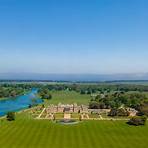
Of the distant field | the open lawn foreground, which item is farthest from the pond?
the open lawn foreground

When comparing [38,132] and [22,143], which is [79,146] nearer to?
[22,143]

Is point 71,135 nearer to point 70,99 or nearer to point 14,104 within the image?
point 14,104

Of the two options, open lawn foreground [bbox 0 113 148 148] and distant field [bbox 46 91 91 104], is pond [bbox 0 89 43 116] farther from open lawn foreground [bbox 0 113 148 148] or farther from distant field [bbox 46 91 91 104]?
open lawn foreground [bbox 0 113 148 148]

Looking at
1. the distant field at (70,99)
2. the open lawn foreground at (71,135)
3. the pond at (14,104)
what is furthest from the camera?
the distant field at (70,99)

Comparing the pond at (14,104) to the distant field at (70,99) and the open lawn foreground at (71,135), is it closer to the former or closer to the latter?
the distant field at (70,99)

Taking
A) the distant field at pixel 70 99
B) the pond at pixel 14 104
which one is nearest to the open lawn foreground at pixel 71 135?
the pond at pixel 14 104

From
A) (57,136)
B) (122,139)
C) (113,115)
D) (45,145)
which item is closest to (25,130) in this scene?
(57,136)

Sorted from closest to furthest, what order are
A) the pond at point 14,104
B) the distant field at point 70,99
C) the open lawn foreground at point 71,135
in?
the open lawn foreground at point 71,135
the pond at point 14,104
the distant field at point 70,99

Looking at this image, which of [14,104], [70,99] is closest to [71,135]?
[14,104]

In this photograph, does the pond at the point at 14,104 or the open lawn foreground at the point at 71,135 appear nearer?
the open lawn foreground at the point at 71,135
